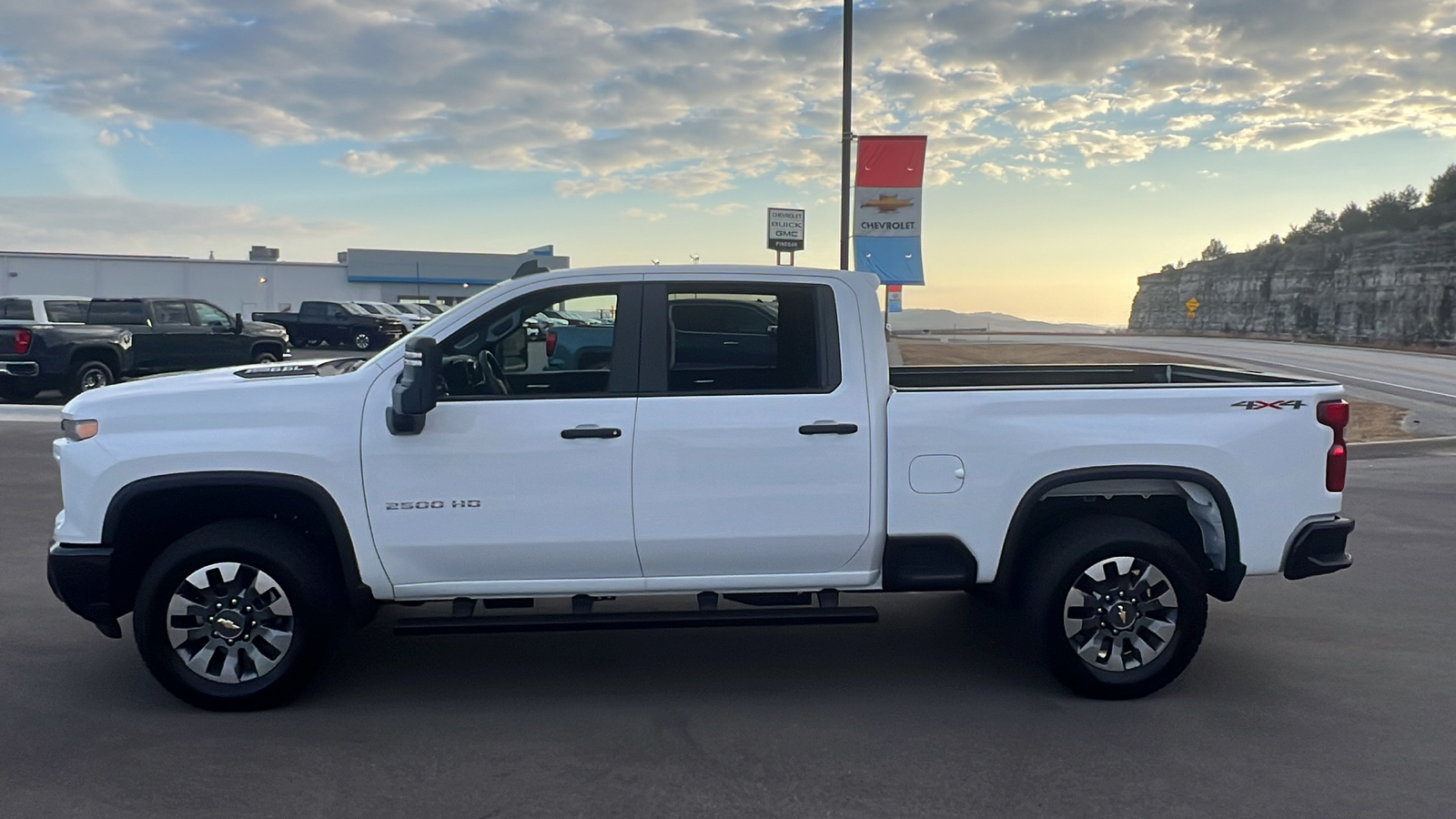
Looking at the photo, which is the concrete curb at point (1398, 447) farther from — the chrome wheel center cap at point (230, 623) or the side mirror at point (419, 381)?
the chrome wheel center cap at point (230, 623)

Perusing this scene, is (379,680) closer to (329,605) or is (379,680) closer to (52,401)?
(329,605)

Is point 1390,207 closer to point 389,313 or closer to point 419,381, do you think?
point 389,313

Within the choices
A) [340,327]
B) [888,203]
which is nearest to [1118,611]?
[888,203]

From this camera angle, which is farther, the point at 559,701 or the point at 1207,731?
the point at 559,701

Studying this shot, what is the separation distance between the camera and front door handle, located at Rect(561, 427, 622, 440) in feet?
15.1

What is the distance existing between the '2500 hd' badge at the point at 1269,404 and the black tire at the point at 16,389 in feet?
57.0

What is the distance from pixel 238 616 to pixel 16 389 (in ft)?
49.0

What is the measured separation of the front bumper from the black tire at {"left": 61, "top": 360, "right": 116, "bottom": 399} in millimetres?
13686

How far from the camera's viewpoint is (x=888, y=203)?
15297 mm

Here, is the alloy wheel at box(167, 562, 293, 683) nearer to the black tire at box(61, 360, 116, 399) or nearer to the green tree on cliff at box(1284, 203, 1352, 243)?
the black tire at box(61, 360, 116, 399)

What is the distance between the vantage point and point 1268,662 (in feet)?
17.9

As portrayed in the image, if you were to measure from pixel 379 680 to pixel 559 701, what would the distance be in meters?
0.93

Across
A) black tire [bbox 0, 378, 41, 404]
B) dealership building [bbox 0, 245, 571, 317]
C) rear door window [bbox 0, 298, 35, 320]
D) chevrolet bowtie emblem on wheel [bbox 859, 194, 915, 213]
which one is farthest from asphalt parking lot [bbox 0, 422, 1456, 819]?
dealership building [bbox 0, 245, 571, 317]

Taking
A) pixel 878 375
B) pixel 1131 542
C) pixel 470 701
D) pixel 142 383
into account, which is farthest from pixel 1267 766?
pixel 142 383
